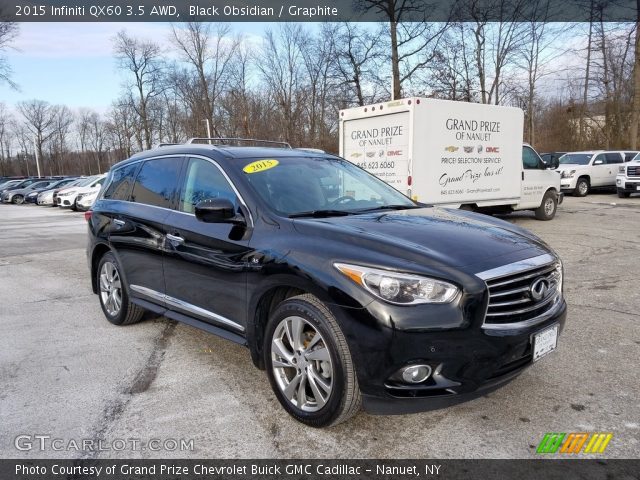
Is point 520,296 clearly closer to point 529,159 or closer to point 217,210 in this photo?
point 217,210

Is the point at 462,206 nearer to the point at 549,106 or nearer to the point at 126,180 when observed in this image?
the point at 126,180

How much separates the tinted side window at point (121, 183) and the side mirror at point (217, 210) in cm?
194

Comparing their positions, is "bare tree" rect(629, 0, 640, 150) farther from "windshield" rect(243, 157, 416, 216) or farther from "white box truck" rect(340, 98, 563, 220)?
"windshield" rect(243, 157, 416, 216)

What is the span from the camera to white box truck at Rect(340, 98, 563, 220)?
9703 millimetres

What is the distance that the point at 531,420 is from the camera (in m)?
2.95

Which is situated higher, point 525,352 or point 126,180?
point 126,180

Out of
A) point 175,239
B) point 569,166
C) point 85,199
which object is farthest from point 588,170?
point 85,199

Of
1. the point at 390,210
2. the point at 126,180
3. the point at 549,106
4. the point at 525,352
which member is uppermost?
the point at 549,106

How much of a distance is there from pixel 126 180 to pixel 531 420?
435cm

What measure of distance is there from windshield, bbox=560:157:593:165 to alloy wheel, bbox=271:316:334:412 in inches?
857

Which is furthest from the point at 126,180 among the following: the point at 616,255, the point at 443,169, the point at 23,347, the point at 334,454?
the point at 616,255

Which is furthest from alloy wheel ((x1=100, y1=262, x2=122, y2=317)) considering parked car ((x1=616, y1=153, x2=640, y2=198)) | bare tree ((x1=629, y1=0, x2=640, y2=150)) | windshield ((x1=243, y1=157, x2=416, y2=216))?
bare tree ((x1=629, y1=0, x2=640, y2=150))

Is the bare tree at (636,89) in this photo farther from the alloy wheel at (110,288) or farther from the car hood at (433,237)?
the alloy wheel at (110,288)

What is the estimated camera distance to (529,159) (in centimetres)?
1249
